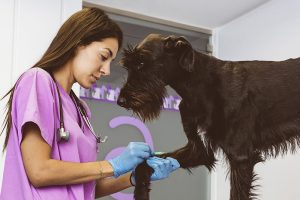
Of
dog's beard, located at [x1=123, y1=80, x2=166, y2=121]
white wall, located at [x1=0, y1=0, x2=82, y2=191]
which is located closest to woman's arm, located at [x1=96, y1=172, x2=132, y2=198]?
dog's beard, located at [x1=123, y1=80, x2=166, y2=121]

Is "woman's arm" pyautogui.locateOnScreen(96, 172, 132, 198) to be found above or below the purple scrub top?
below

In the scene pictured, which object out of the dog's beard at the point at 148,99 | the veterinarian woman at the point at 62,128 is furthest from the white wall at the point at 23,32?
the dog's beard at the point at 148,99

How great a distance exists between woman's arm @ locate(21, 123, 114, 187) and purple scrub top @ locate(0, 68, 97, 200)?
0.06 ft

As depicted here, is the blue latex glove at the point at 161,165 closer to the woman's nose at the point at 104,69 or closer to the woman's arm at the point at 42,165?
the woman's arm at the point at 42,165

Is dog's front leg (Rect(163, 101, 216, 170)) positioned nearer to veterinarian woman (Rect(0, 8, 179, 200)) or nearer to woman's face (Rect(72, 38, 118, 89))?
veterinarian woman (Rect(0, 8, 179, 200))

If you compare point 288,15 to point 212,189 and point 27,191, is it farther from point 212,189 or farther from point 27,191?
point 27,191

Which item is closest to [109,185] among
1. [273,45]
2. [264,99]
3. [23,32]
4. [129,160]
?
[129,160]

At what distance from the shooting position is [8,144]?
4.16ft

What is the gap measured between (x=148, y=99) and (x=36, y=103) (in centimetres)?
32

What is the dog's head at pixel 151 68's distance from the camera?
122 cm

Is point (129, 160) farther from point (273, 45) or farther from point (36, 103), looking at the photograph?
point (273, 45)

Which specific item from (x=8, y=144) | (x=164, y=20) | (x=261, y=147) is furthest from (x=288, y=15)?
(x=8, y=144)

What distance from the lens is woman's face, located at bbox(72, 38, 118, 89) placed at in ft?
4.48

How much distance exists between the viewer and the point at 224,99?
3.85 ft
